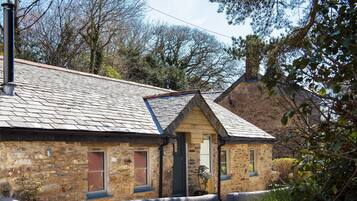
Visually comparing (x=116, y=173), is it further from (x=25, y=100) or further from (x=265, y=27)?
(x=265, y=27)

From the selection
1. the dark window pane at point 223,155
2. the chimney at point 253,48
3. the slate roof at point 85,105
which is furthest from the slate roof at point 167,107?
the chimney at point 253,48

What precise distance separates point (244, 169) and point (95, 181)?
7.92 meters

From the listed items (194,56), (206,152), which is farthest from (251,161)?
(194,56)

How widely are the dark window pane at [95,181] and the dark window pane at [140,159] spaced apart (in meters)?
1.46

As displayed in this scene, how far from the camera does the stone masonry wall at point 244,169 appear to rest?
58.7 ft

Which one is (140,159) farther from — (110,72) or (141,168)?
(110,72)

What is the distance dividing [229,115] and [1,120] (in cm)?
1263

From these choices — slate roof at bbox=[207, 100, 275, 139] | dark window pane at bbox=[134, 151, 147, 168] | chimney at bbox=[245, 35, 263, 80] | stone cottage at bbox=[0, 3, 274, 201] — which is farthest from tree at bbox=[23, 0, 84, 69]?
chimney at bbox=[245, 35, 263, 80]

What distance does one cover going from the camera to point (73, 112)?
41.9ft

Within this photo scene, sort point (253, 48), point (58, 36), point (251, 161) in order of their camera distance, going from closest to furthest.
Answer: point (253, 48), point (251, 161), point (58, 36)

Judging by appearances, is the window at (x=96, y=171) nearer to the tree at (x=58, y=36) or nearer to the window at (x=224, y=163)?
the window at (x=224, y=163)

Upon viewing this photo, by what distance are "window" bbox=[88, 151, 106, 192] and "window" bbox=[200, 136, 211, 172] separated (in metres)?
4.98

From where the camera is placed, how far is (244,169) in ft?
61.3

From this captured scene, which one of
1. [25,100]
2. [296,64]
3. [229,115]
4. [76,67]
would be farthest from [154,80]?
[296,64]
